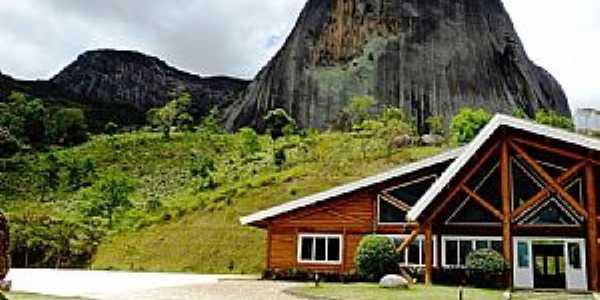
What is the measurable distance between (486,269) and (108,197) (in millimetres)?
29076

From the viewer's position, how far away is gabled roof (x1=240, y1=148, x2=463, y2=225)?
2394 cm

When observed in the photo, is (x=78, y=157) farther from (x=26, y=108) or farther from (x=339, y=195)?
(x=339, y=195)

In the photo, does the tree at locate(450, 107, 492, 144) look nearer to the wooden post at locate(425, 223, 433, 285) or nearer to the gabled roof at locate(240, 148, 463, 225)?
the gabled roof at locate(240, 148, 463, 225)

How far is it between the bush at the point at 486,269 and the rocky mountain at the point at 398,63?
2303 inches

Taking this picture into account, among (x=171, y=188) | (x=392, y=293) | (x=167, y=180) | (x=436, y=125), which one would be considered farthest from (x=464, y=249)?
(x=436, y=125)

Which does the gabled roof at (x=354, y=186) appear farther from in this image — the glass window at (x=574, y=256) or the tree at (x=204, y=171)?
the tree at (x=204, y=171)

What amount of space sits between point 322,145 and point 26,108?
1325 inches

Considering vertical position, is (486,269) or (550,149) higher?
(550,149)

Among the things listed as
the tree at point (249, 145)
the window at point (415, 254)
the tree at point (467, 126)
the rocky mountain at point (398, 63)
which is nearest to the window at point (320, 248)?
Result: the window at point (415, 254)

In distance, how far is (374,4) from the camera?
86562mm

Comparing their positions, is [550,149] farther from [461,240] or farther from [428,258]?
[428,258]

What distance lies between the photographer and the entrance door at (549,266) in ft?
70.5

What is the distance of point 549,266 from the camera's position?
21.8m

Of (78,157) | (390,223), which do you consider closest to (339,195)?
(390,223)
